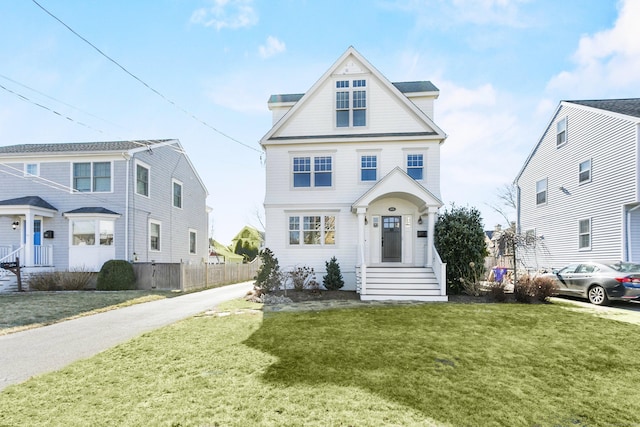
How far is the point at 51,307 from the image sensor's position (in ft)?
35.1

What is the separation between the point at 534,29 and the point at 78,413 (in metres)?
15.3

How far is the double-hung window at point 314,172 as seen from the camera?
47.3 feet

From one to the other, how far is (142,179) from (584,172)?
22142mm

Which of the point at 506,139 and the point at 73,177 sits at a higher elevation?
the point at 506,139

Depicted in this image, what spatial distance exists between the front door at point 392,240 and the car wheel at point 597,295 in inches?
255

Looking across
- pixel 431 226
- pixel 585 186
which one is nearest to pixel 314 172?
pixel 431 226

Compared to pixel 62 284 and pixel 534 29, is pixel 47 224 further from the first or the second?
pixel 534 29

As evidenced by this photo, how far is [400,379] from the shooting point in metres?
4.45

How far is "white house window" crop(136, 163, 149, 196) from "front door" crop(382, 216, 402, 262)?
13.1 metres

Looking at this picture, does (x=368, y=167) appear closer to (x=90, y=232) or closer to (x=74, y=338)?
(x=74, y=338)

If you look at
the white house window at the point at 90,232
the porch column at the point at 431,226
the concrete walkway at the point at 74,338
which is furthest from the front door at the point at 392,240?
the white house window at the point at 90,232

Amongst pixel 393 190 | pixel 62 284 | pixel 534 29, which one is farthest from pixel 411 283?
pixel 62 284

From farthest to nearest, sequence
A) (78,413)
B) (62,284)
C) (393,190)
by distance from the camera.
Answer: (62,284)
(393,190)
(78,413)

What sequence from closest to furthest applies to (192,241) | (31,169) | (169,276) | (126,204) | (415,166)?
(415,166), (169,276), (126,204), (31,169), (192,241)
